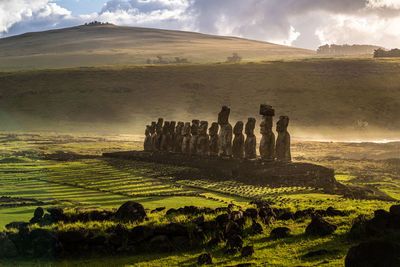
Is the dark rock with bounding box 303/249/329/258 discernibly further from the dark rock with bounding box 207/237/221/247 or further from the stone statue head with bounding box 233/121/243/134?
the stone statue head with bounding box 233/121/243/134

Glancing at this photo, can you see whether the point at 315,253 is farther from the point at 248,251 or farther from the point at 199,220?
the point at 199,220

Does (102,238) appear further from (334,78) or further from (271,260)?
(334,78)

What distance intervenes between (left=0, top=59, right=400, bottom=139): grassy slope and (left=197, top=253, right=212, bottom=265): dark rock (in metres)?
58.0

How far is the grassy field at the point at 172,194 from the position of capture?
30.3 feet

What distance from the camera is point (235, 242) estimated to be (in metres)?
9.65

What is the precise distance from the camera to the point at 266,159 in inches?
979

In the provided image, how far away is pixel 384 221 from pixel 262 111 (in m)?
16.0

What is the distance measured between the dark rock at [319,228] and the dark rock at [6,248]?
5.63m

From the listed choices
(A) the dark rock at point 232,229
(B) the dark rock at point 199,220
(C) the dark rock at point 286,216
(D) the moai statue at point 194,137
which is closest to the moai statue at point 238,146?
(D) the moai statue at point 194,137

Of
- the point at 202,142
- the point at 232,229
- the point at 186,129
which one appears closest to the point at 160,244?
the point at 232,229

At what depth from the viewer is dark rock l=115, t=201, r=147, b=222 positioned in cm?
1052

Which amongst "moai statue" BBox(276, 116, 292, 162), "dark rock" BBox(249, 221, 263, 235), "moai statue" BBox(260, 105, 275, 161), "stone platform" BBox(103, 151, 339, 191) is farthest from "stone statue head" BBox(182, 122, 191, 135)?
"dark rock" BBox(249, 221, 263, 235)

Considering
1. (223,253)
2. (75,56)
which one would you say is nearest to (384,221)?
(223,253)

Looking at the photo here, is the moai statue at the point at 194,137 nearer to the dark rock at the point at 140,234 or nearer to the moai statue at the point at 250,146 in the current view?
the moai statue at the point at 250,146
